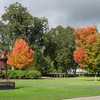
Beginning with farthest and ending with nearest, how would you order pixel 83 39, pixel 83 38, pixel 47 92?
pixel 83 38 < pixel 83 39 < pixel 47 92

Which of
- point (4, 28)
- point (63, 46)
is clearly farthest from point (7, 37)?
point (63, 46)

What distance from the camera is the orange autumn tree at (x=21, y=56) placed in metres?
96.0

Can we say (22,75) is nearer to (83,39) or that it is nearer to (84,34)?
(83,39)

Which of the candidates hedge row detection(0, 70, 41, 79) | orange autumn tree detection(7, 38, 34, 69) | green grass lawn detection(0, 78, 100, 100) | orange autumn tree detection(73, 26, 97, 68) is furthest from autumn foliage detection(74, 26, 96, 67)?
green grass lawn detection(0, 78, 100, 100)

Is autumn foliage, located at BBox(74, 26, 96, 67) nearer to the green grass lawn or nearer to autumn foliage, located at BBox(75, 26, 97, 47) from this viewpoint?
autumn foliage, located at BBox(75, 26, 97, 47)

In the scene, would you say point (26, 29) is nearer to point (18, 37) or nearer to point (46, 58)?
point (18, 37)

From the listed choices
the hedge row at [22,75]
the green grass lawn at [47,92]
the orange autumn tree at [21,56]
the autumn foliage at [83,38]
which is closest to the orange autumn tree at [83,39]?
the autumn foliage at [83,38]

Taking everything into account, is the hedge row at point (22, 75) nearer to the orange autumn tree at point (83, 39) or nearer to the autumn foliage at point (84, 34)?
the orange autumn tree at point (83, 39)

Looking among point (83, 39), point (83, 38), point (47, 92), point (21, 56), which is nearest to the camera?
point (47, 92)

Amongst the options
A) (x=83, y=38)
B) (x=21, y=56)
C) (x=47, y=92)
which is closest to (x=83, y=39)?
(x=83, y=38)

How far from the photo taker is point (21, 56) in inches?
3777

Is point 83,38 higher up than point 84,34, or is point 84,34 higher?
point 84,34

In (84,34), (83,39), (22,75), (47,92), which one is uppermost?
(84,34)

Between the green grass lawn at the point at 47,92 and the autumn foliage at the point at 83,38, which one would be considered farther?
the autumn foliage at the point at 83,38
